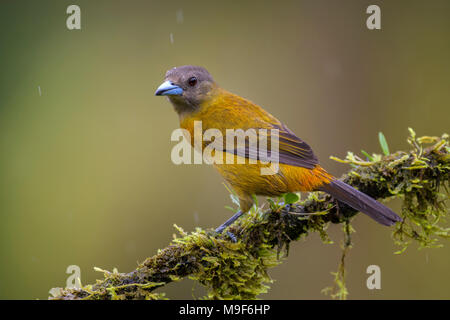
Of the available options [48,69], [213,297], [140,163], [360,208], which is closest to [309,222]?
[360,208]

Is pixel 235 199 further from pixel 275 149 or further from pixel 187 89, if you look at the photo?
pixel 187 89

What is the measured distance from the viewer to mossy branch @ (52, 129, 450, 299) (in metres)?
2.42

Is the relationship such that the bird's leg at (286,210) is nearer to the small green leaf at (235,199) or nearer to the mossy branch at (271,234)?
the mossy branch at (271,234)

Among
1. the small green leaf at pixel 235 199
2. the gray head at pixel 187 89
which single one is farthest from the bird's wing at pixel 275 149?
the gray head at pixel 187 89

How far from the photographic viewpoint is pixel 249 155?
318 centimetres

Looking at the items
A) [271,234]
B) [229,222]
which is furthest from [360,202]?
[229,222]

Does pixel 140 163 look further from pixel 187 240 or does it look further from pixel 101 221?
pixel 187 240

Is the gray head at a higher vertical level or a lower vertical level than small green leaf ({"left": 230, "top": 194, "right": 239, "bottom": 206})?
higher

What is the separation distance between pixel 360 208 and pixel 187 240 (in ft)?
3.38

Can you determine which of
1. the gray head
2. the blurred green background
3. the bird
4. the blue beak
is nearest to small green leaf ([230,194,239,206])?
the bird

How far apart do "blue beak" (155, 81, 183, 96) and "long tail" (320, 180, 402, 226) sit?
4.61 ft

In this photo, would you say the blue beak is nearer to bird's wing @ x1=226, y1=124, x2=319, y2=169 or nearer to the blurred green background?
bird's wing @ x1=226, y1=124, x2=319, y2=169

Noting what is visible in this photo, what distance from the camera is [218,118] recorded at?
135 inches

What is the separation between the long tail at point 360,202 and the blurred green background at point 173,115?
2.58 meters
